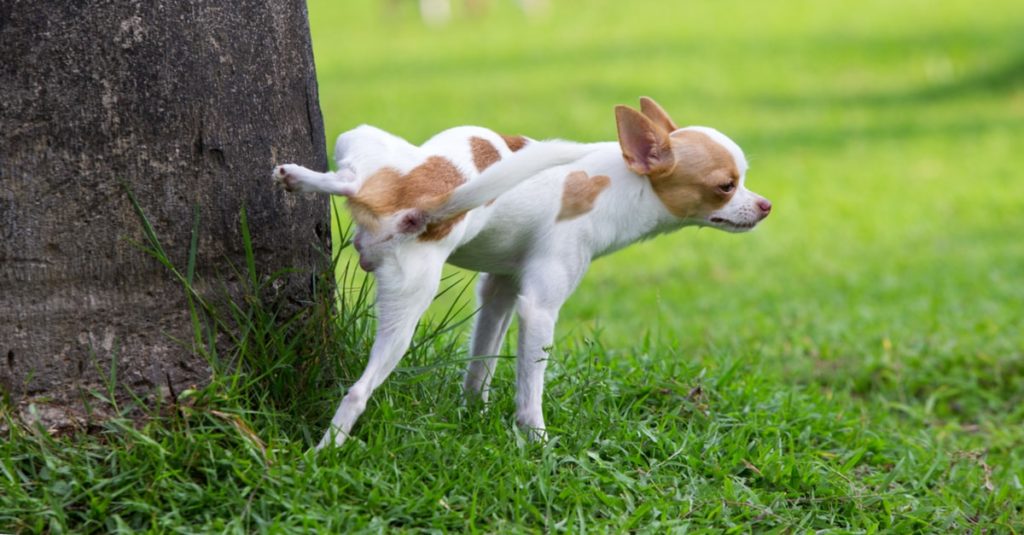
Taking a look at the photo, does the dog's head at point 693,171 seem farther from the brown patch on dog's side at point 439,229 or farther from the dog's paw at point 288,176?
the dog's paw at point 288,176

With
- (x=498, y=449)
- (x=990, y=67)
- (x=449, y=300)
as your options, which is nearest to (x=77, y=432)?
(x=498, y=449)

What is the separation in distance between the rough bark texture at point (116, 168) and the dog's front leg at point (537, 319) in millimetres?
806

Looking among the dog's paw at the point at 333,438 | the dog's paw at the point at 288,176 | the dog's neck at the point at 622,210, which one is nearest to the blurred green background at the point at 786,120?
the dog's neck at the point at 622,210

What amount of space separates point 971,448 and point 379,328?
299cm

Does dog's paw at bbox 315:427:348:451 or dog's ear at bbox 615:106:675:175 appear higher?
dog's ear at bbox 615:106:675:175

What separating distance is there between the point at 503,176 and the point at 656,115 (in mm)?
850

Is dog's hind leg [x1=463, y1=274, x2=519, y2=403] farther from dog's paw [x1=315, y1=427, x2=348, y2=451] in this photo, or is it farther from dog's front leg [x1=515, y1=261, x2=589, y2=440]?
dog's paw [x1=315, y1=427, x2=348, y2=451]

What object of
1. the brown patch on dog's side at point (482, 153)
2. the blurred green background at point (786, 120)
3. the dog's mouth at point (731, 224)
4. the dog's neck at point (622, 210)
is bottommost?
the blurred green background at point (786, 120)

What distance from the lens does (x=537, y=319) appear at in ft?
12.0

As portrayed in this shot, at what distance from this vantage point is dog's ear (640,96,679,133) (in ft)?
13.0

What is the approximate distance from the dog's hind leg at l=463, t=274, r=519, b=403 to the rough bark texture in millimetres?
794

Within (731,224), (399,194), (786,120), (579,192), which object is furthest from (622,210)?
(786,120)

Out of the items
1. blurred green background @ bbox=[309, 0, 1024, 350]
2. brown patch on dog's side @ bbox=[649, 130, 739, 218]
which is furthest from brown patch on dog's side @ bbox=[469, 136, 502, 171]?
blurred green background @ bbox=[309, 0, 1024, 350]

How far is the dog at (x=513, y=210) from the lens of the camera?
11.2 ft
